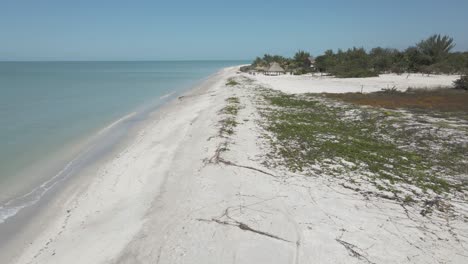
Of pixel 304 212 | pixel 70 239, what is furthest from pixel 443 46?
pixel 70 239

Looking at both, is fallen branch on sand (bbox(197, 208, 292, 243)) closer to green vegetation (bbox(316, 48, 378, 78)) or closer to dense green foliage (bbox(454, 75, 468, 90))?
dense green foliage (bbox(454, 75, 468, 90))

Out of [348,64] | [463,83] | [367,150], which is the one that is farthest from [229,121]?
[348,64]

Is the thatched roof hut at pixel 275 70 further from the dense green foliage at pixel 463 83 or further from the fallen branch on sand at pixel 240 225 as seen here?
the fallen branch on sand at pixel 240 225

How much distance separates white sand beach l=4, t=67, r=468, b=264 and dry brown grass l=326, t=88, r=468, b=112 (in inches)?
505

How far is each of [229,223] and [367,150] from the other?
5775mm

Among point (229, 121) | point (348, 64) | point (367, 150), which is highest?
point (348, 64)

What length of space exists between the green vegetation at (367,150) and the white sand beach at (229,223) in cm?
102

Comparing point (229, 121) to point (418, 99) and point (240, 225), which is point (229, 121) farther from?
point (418, 99)

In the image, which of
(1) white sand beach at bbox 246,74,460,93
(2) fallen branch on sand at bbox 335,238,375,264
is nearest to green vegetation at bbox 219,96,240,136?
(2) fallen branch on sand at bbox 335,238,375,264

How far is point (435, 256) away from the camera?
14.0 feet

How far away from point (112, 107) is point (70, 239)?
1859 cm

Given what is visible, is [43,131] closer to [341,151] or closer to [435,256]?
[341,151]

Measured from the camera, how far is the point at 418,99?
18844 mm

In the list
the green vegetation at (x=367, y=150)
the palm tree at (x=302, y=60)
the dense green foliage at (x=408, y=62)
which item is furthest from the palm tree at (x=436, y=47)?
the green vegetation at (x=367, y=150)
